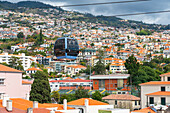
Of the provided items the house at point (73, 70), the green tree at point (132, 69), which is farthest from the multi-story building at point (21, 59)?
the green tree at point (132, 69)

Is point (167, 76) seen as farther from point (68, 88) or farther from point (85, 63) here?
point (85, 63)

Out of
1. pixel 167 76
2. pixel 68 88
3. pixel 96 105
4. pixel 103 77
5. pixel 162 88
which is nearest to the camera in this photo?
pixel 96 105

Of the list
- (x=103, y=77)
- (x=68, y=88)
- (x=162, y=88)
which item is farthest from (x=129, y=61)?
(x=162, y=88)

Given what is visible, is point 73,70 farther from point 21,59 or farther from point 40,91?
point 40,91

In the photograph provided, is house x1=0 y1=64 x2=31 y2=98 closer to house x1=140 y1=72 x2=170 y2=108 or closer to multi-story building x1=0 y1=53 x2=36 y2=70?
house x1=140 y1=72 x2=170 y2=108

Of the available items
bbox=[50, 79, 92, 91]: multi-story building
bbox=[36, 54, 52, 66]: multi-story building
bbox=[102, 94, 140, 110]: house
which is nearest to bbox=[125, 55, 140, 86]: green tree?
bbox=[50, 79, 92, 91]: multi-story building

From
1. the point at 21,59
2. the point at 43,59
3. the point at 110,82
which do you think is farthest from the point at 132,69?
the point at 43,59

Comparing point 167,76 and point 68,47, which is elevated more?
point 68,47

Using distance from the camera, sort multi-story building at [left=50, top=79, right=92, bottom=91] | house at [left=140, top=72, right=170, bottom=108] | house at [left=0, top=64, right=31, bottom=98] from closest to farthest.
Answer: house at [left=0, top=64, right=31, bottom=98]
house at [left=140, top=72, right=170, bottom=108]
multi-story building at [left=50, top=79, right=92, bottom=91]

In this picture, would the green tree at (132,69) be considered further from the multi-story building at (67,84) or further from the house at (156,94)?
the house at (156,94)
